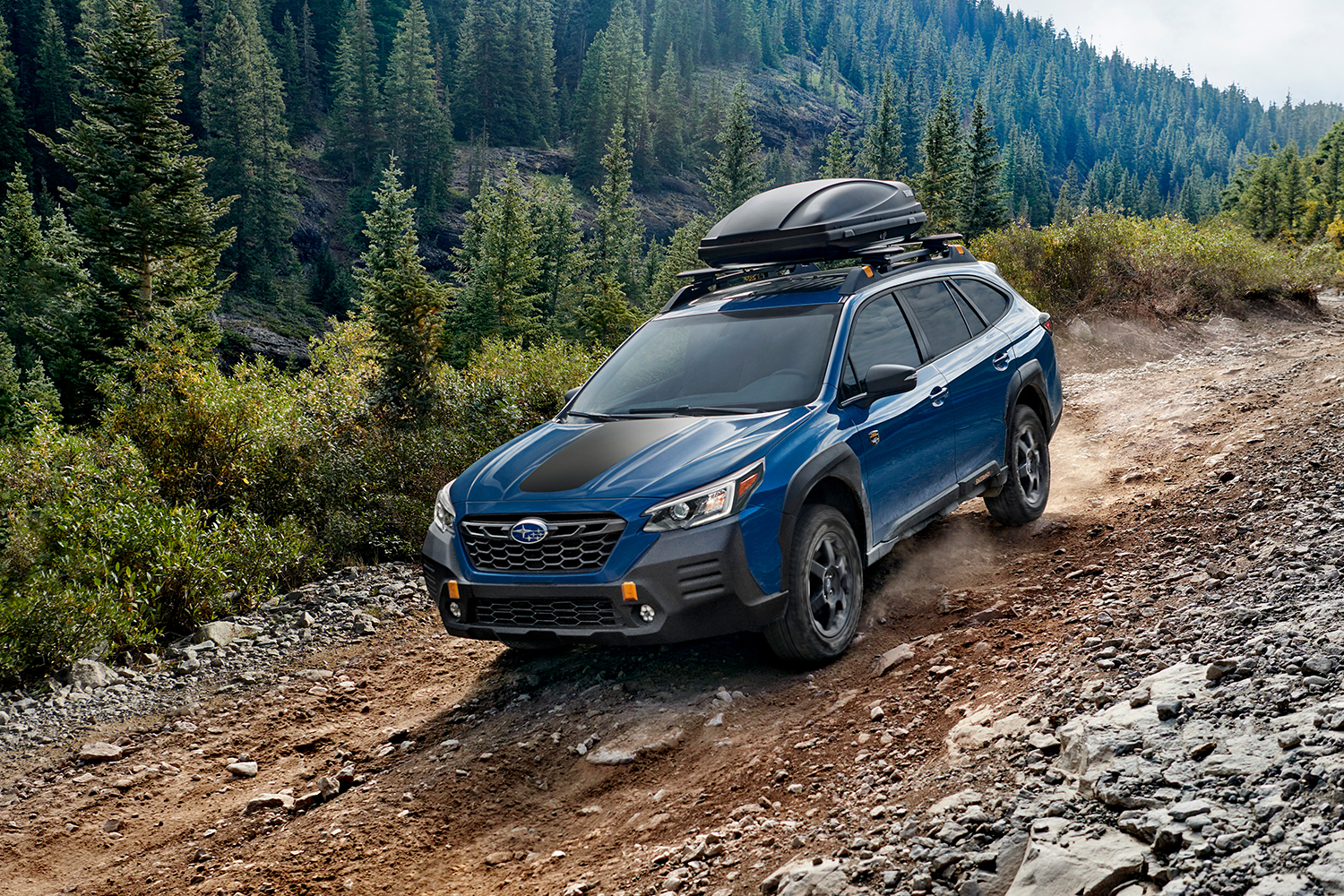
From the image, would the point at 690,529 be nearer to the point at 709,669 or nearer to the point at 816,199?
the point at 709,669

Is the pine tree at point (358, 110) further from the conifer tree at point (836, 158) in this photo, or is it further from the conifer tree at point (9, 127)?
the conifer tree at point (836, 158)

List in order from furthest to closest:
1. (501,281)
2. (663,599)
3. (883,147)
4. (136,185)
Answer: (883,147)
(501,281)
(136,185)
(663,599)

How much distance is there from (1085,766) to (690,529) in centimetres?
187

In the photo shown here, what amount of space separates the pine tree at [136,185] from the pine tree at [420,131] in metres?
67.4

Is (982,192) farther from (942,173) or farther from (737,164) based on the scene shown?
(737,164)

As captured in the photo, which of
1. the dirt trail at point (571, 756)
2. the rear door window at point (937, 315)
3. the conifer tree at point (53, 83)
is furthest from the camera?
the conifer tree at point (53, 83)

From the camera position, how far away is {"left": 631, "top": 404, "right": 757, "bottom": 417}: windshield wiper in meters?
5.13

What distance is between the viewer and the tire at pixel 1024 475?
675cm

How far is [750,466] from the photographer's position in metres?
4.48

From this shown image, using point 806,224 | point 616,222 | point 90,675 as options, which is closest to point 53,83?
point 616,222

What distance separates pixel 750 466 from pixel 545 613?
3.95 feet

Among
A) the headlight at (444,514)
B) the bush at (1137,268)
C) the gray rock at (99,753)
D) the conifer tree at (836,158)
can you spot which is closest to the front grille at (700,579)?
the headlight at (444,514)

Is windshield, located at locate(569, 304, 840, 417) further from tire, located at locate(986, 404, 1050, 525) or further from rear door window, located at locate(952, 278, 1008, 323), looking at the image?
tire, located at locate(986, 404, 1050, 525)

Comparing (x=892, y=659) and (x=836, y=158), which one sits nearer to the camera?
(x=892, y=659)
